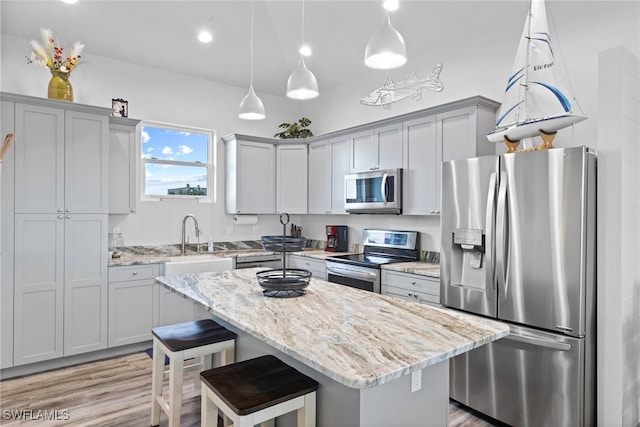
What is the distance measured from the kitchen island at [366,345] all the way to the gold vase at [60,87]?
8.64ft

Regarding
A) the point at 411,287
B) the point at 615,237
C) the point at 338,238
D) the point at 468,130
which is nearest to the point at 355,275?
the point at 411,287

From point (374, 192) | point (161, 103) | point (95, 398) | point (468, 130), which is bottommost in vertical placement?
point (95, 398)

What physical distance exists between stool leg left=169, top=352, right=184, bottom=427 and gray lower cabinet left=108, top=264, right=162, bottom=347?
6.04 ft

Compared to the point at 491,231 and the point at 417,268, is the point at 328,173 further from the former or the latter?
the point at 491,231

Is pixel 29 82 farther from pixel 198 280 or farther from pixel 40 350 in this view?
pixel 198 280

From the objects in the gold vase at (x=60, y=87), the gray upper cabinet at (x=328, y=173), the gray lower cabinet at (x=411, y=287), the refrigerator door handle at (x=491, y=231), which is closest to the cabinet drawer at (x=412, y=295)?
the gray lower cabinet at (x=411, y=287)

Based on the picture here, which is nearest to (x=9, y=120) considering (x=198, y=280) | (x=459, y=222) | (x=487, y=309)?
(x=198, y=280)

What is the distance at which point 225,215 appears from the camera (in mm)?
5027

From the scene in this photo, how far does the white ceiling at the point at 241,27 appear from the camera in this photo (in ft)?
11.5

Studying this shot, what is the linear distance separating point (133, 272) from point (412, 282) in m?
2.64

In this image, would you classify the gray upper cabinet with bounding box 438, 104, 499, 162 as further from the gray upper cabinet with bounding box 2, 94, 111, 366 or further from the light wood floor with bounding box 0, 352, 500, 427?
the gray upper cabinet with bounding box 2, 94, 111, 366

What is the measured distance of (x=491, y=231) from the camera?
2.56m

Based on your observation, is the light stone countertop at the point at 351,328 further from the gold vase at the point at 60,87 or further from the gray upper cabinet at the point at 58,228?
the gold vase at the point at 60,87

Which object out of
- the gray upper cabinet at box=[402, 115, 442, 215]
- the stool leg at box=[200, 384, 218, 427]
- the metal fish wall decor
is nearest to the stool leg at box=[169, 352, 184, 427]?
the stool leg at box=[200, 384, 218, 427]
